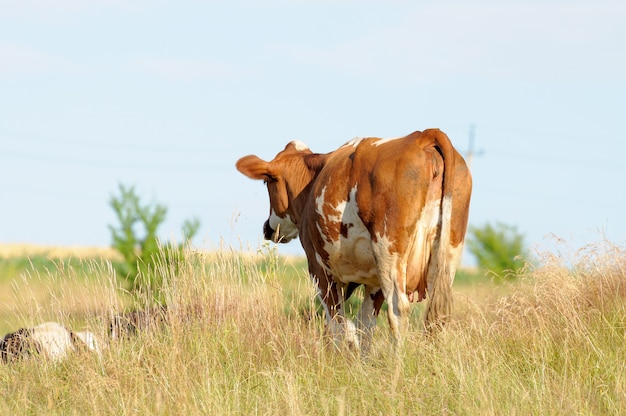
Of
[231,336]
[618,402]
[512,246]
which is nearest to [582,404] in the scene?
[618,402]

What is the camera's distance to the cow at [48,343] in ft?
26.8

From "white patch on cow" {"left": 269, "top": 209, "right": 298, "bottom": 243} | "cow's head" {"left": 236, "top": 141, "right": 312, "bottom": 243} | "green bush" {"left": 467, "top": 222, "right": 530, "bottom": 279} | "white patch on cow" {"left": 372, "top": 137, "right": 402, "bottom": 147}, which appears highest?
"white patch on cow" {"left": 372, "top": 137, "right": 402, "bottom": 147}

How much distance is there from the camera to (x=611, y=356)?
273 inches

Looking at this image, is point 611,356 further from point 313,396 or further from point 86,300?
point 86,300

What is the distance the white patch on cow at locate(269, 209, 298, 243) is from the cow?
2.48 m

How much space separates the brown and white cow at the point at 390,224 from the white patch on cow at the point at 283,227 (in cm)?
117

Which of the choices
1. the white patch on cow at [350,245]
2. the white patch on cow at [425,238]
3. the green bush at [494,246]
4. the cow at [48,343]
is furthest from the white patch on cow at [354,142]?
the green bush at [494,246]

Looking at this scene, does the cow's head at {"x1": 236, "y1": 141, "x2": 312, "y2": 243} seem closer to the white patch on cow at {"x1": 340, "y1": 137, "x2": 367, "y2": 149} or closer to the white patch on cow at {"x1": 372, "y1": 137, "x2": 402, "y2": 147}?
the white patch on cow at {"x1": 340, "y1": 137, "x2": 367, "y2": 149}

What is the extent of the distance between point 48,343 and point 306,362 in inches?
108

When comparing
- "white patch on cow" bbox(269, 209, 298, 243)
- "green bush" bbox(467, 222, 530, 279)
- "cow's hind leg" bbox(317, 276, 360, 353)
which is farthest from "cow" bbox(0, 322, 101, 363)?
"green bush" bbox(467, 222, 530, 279)

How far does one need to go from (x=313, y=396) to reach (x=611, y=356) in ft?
8.09

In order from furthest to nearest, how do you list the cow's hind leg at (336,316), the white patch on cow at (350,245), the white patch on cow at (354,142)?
the white patch on cow at (354,142)
the cow's hind leg at (336,316)
the white patch on cow at (350,245)

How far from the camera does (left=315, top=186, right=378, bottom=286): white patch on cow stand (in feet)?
25.3

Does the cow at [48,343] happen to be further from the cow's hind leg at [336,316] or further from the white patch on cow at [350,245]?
the white patch on cow at [350,245]
